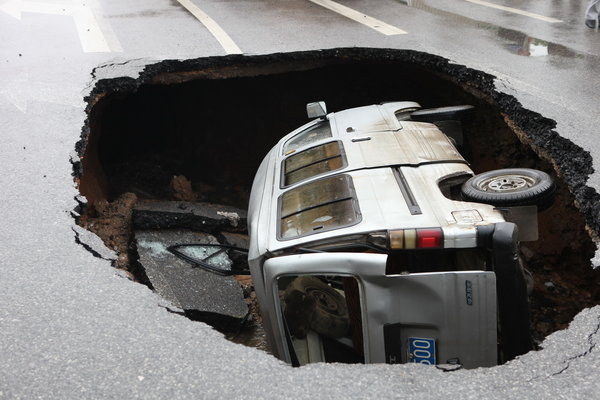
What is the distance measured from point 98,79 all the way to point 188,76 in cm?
119

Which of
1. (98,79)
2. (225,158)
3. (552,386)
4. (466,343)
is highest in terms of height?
(98,79)

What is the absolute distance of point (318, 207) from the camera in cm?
438

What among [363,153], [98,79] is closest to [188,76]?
[98,79]

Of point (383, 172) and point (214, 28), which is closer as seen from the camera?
point (383, 172)

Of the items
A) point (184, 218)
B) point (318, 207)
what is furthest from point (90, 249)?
point (184, 218)

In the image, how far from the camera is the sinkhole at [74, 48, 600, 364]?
Answer: 19.8 ft

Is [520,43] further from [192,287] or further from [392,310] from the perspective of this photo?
[392,310]

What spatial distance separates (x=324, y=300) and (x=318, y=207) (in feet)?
2.07

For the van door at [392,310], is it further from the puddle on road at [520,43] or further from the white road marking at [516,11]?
the white road marking at [516,11]

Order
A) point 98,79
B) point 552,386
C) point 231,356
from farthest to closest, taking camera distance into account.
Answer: point 98,79 < point 231,356 < point 552,386

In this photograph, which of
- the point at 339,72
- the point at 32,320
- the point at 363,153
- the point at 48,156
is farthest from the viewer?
the point at 339,72

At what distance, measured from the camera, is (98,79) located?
7480 millimetres

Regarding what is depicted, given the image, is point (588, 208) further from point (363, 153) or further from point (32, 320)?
point (32, 320)

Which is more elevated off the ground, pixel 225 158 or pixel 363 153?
pixel 363 153
